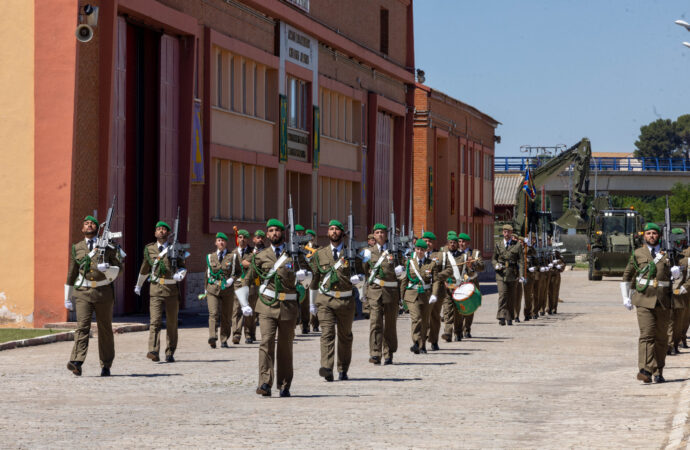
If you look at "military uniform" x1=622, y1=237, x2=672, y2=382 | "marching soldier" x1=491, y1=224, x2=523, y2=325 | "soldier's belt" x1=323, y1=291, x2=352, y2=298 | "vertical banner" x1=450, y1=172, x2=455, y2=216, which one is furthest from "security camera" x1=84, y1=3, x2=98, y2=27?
"vertical banner" x1=450, y1=172, x2=455, y2=216

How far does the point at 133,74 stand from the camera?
31375 millimetres

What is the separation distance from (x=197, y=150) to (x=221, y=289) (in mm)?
11919

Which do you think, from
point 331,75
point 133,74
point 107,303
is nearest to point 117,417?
point 107,303

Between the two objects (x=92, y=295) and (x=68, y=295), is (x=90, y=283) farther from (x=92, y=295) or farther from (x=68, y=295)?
(x=68, y=295)

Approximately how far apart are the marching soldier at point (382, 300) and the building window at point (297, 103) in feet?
75.5

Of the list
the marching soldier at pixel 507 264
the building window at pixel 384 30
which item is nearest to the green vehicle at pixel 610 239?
the building window at pixel 384 30

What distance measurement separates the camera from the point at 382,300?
1892cm

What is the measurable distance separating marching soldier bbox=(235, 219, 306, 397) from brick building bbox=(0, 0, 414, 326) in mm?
12548

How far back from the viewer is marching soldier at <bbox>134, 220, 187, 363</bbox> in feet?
62.8

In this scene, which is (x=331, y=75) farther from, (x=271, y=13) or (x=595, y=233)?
(x=595, y=233)

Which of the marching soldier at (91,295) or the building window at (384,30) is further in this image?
the building window at (384,30)

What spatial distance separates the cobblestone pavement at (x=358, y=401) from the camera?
37.6 ft

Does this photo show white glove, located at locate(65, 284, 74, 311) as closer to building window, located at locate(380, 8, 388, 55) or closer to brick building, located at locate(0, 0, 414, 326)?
brick building, located at locate(0, 0, 414, 326)

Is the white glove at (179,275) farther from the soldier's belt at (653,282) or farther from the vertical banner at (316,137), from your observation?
the vertical banner at (316,137)
